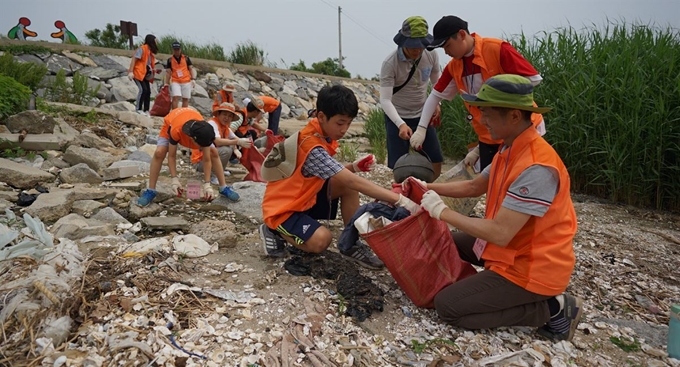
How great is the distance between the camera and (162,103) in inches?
321

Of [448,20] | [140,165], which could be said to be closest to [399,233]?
[448,20]

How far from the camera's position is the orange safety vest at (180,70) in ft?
26.4

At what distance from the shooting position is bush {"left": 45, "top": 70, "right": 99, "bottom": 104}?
848cm

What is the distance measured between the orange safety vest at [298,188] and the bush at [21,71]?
651 centimetres

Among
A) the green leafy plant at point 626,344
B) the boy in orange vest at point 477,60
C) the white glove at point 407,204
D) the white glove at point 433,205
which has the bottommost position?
the green leafy plant at point 626,344

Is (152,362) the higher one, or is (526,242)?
(526,242)

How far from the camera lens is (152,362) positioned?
6.12 ft

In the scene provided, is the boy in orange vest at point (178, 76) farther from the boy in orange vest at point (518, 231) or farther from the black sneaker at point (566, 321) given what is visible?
the black sneaker at point (566, 321)

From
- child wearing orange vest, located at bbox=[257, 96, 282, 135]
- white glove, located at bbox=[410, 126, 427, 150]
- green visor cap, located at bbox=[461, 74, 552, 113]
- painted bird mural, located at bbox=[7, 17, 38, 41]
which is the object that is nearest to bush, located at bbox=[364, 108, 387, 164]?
child wearing orange vest, located at bbox=[257, 96, 282, 135]

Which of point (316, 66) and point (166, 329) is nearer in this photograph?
point (166, 329)

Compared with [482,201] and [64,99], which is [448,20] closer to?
[482,201]

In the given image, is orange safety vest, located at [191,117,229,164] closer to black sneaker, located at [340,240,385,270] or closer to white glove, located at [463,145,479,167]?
black sneaker, located at [340,240,385,270]

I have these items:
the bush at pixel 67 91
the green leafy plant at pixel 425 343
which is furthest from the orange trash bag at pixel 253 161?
the bush at pixel 67 91

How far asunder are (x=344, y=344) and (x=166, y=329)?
847 millimetres
